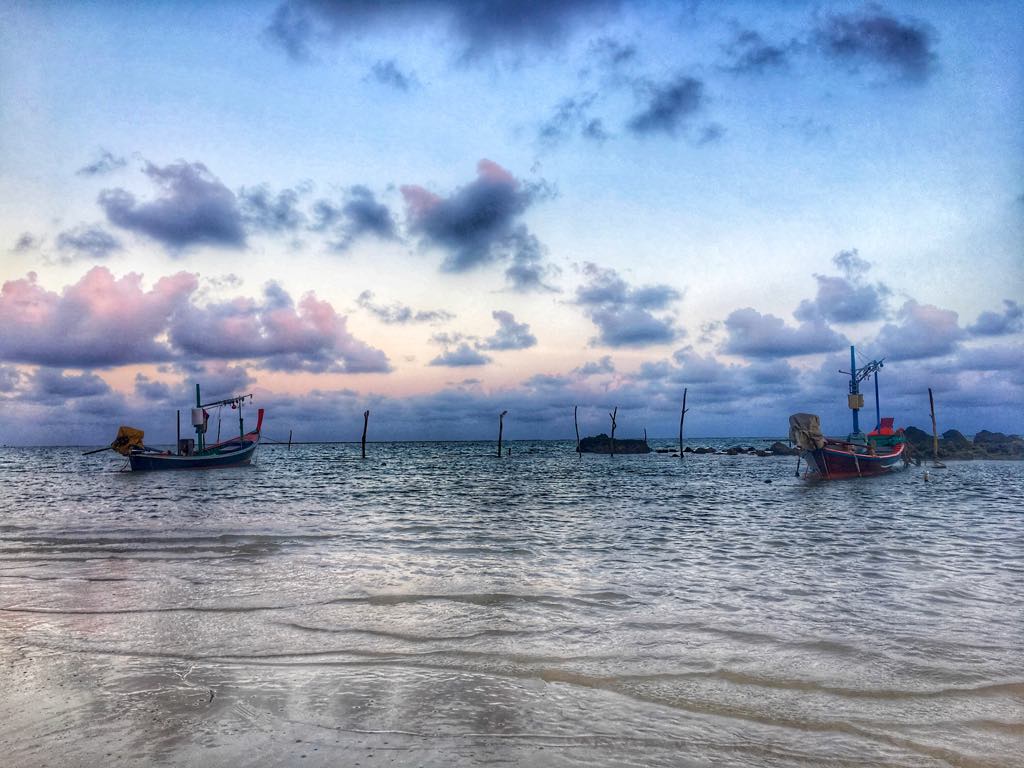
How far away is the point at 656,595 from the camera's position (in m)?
8.82

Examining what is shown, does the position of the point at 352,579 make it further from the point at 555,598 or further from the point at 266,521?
the point at 266,521

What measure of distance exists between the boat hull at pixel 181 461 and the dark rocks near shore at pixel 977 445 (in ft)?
250

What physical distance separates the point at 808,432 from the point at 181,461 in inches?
1867

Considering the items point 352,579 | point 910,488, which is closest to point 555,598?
point 352,579

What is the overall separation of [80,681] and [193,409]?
48179 mm

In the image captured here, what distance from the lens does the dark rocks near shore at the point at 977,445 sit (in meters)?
76.2

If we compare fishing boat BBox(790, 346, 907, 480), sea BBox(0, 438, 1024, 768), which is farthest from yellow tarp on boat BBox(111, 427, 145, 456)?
fishing boat BBox(790, 346, 907, 480)

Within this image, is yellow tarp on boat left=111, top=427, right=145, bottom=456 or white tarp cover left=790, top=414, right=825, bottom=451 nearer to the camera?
white tarp cover left=790, top=414, right=825, bottom=451

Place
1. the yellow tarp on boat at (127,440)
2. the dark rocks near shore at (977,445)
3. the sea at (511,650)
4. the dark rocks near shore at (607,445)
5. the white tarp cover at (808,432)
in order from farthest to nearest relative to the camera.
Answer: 1. the dark rocks near shore at (607,445)
2. the dark rocks near shore at (977,445)
3. the yellow tarp on boat at (127,440)
4. the white tarp cover at (808,432)
5. the sea at (511,650)

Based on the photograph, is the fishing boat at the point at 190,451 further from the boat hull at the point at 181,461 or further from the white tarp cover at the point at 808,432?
the white tarp cover at the point at 808,432

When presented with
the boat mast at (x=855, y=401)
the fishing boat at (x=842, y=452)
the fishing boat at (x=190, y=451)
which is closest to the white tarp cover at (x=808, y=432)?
the fishing boat at (x=842, y=452)

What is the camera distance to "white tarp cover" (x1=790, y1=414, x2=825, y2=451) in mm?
37594

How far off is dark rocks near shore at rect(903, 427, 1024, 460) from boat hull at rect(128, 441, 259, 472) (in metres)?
76.2

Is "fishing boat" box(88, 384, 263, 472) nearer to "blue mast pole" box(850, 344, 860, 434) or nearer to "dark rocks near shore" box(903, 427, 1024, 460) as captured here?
"blue mast pole" box(850, 344, 860, 434)
